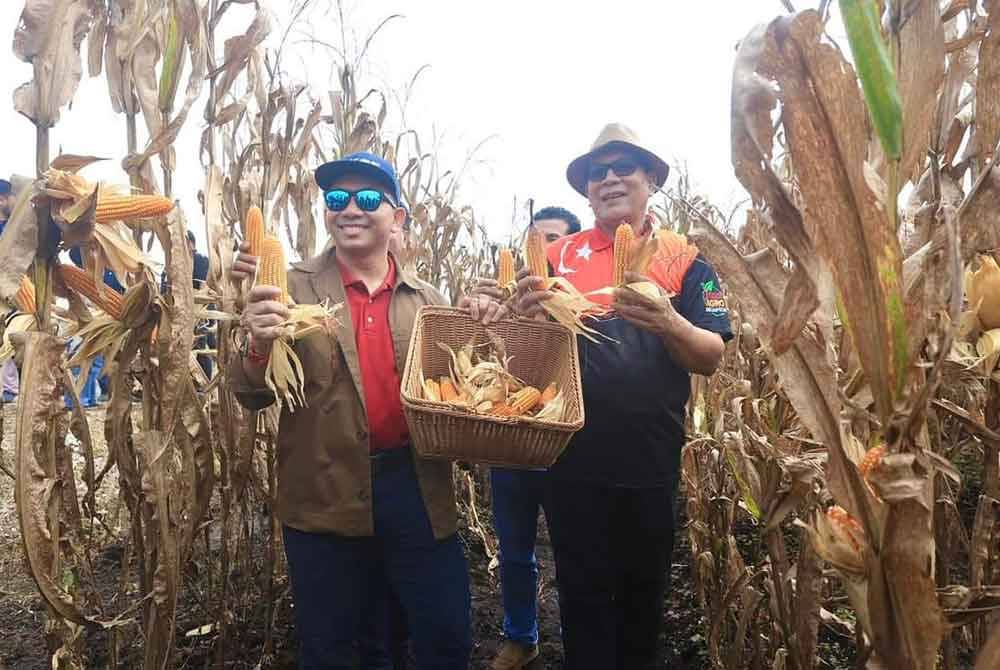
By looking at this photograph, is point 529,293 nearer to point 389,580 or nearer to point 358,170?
point 358,170

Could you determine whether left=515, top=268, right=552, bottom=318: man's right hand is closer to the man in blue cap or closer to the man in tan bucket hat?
the man in tan bucket hat

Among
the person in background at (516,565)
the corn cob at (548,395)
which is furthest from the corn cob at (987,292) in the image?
the person in background at (516,565)

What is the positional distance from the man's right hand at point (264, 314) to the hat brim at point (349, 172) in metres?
0.49

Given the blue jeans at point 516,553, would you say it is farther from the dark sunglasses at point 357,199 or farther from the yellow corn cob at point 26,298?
the yellow corn cob at point 26,298

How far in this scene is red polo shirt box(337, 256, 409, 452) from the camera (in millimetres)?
1827

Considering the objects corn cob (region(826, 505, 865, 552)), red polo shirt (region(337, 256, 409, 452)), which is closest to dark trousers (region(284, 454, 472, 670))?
red polo shirt (region(337, 256, 409, 452))

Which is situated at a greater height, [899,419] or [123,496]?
[899,419]

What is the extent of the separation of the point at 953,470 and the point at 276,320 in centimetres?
138

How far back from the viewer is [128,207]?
1.30m

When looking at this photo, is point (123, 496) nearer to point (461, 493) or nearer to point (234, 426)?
point (234, 426)

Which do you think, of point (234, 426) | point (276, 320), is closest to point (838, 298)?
point (276, 320)

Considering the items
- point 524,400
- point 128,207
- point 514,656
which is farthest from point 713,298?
point 514,656

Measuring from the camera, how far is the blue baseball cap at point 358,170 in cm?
192

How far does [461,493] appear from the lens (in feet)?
13.8
